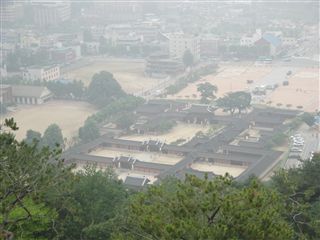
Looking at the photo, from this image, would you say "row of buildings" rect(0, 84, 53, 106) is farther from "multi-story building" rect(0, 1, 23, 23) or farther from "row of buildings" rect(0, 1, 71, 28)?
"multi-story building" rect(0, 1, 23, 23)

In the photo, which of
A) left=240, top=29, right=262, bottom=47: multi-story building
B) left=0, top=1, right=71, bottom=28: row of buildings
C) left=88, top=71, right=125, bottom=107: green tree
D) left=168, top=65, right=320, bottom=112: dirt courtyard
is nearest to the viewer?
left=168, top=65, right=320, bottom=112: dirt courtyard

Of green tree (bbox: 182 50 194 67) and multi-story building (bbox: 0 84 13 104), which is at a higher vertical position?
green tree (bbox: 182 50 194 67)

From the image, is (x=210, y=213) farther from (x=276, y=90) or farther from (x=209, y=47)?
(x=209, y=47)

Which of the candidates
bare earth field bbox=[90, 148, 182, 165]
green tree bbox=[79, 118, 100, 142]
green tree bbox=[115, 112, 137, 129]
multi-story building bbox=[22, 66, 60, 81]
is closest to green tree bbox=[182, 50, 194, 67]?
multi-story building bbox=[22, 66, 60, 81]

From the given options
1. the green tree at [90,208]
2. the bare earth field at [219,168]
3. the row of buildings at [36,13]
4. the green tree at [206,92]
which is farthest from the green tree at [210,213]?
the row of buildings at [36,13]

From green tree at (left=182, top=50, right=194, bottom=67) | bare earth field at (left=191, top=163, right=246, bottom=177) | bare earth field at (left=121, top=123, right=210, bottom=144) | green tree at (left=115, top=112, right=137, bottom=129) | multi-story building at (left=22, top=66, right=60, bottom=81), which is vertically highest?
green tree at (left=182, top=50, right=194, bottom=67)

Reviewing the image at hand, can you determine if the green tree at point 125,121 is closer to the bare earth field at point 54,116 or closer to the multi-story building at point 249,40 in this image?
the bare earth field at point 54,116

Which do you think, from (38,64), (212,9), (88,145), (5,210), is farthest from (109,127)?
(212,9)

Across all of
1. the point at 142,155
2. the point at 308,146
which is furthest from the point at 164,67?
the point at 308,146
